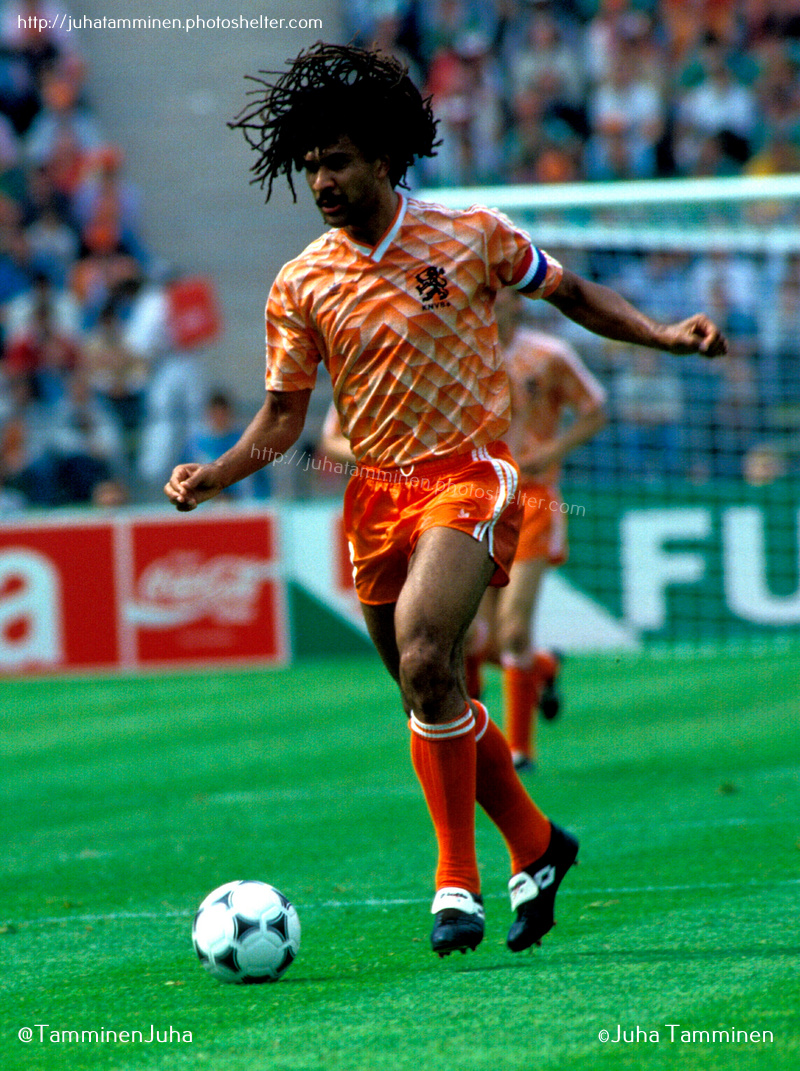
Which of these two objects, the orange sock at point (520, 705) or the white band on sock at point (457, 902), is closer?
the white band on sock at point (457, 902)

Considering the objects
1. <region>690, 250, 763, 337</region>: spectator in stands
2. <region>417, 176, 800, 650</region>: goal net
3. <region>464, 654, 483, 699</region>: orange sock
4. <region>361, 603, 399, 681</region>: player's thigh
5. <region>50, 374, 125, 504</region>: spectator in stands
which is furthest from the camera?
<region>50, 374, 125, 504</region>: spectator in stands

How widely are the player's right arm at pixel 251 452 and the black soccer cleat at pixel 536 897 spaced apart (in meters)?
1.34

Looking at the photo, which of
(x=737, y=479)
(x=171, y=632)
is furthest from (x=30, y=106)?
(x=737, y=479)

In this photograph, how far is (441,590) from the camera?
420 centimetres

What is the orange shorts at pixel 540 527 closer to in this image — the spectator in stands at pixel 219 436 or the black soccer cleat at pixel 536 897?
the black soccer cleat at pixel 536 897

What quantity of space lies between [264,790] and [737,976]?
4269mm

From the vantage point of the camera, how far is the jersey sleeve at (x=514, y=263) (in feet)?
14.8

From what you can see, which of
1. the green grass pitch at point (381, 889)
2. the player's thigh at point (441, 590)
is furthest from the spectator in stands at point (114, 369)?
the player's thigh at point (441, 590)

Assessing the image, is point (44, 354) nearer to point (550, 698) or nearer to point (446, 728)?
point (550, 698)

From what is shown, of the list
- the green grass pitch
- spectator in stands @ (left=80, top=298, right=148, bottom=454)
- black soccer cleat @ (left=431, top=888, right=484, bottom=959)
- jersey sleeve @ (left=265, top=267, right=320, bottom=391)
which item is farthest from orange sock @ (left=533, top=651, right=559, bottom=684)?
spectator in stands @ (left=80, top=298, right=148, bottom=454)

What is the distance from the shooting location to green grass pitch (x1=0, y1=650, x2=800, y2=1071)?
346 centimetres

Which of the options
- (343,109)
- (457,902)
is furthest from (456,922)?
(343,109)

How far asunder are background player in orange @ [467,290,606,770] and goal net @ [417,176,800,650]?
4.61 meters

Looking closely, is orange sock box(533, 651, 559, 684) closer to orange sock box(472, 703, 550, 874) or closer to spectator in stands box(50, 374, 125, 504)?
orange sock box(472, 703, 550, 874)
